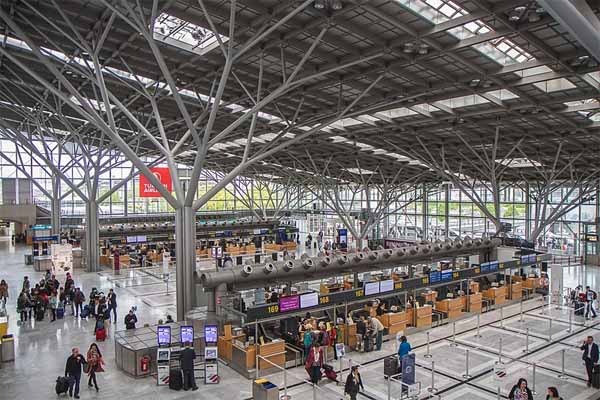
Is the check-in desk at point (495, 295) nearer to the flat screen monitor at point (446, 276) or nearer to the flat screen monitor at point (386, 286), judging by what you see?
the flat screen monitor at point (446, 276)

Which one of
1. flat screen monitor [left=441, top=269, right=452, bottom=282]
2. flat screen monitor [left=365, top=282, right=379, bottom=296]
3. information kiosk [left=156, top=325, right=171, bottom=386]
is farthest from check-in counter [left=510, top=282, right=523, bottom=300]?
information kiosk [left=156, top=325, right=171, bottom=386]

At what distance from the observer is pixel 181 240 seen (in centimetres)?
1825

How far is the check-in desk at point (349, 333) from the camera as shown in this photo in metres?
16.3

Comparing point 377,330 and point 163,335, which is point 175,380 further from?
point 377,330

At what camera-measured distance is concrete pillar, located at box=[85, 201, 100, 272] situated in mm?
31781

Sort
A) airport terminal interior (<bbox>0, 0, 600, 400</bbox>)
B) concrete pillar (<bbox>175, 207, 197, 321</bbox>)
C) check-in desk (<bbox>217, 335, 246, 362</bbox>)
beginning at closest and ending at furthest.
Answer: airport terminal interior (<bbox>0, 0, 600, 400</bbox>), check-in desk (<bbox>217, 335, 246, 362</bbox>), concrete pillar (<bbox>175, 207, 197, 321</bbox>)

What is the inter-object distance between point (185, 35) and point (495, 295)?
1782cm

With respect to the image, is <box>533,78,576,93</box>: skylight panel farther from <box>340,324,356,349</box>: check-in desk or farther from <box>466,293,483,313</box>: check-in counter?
<box>340,324,356,349</box>: check-in desk

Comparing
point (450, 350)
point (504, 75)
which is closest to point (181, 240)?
point (450, 350)

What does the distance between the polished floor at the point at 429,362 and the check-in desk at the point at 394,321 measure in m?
0.59

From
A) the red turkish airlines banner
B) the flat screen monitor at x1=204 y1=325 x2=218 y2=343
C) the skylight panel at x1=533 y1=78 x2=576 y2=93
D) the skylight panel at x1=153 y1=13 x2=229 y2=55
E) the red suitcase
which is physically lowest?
the red suitcase

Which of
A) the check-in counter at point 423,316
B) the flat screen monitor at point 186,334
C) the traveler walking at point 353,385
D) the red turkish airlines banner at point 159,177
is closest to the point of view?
the traveler walking at point 353,385

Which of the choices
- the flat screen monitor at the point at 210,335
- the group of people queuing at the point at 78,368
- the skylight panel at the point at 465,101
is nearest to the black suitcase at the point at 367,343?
the flat screen monitor at the point at 210,335

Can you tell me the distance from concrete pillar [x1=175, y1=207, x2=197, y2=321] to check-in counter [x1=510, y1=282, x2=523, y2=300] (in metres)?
15.7
